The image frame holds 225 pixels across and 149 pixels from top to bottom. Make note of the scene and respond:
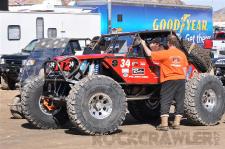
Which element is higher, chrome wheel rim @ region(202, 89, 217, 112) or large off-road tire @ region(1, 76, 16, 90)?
chrome wheel rim @ region(202, 89, 217, 112)

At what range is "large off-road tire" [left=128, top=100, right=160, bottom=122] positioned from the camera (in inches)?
445

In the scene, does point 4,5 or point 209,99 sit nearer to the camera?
point 209,99

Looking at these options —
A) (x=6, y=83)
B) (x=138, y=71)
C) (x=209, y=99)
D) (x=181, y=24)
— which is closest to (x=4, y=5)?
(x=181, y=24)

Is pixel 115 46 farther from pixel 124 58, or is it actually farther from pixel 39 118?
pixel 39 118

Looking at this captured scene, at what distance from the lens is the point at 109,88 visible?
9.56m

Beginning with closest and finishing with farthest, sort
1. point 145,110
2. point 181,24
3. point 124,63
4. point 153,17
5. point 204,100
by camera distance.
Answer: point 124,63 → point 204,100 → point 145,110 → point 153,17 → point 181,24

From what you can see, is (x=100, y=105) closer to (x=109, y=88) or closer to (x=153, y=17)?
(x=109, y=88)

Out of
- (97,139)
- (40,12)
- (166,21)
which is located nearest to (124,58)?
(97,139)

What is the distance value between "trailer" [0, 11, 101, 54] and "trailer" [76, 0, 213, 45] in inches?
54.2

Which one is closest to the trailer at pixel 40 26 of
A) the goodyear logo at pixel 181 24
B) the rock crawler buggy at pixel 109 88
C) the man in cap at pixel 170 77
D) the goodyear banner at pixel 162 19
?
the goodyear banner at pixel 162 19

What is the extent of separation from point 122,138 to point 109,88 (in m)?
0.87

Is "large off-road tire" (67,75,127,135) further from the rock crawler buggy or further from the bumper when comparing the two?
the bumper

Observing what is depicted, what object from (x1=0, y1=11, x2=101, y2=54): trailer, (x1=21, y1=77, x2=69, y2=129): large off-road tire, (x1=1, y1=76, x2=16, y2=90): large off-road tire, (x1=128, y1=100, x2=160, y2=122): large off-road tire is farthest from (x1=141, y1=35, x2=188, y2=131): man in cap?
(x1=0, y1=11, x2=101, y2=54): trailer

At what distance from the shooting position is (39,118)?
10219mm
